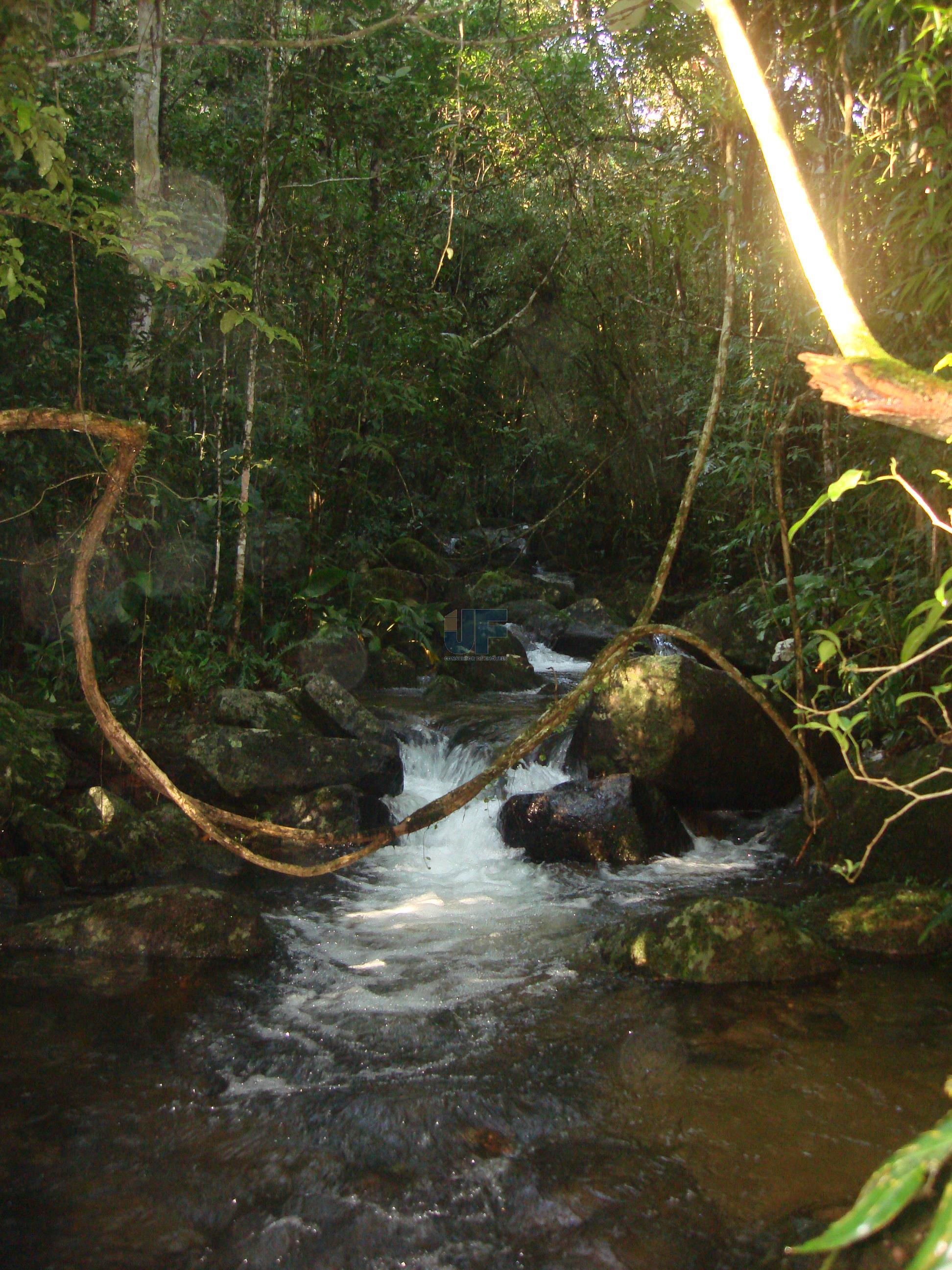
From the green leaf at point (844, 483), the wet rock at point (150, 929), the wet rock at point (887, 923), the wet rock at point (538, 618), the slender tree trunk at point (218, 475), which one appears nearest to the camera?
the green leaf at point (844, 483)

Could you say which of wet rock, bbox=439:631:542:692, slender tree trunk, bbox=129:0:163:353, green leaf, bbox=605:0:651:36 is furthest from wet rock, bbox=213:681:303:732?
green leaf, bbox=605:0:651:36

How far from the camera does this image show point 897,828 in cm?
586

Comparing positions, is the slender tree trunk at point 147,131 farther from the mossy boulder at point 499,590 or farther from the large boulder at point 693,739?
the large boulder at point 693,739

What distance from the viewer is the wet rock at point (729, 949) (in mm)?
4660

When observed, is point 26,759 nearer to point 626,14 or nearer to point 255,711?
point 255,711

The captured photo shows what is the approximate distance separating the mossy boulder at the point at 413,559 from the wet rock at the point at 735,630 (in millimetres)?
4784

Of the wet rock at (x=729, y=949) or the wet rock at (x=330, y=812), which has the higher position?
the wet rock at (x=330, y=812)

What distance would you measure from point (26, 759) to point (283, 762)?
6.25ft

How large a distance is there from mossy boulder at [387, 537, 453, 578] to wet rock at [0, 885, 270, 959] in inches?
392

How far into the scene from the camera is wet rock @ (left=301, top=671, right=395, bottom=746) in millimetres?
8352

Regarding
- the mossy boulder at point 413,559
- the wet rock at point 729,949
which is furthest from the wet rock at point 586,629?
the wet rock at point 729,949

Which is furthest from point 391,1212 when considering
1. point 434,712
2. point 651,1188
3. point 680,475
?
point 680,475

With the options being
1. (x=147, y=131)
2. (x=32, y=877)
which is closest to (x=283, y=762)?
(x=32, y=877)

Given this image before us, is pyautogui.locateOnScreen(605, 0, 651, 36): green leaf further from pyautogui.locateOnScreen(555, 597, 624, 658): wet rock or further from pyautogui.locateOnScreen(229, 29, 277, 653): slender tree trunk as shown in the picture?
pyautogui.locateOnScreen(555, 597, 624, 658): wet rock
